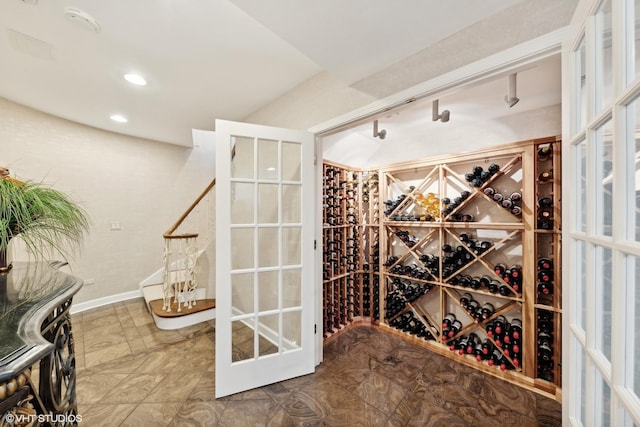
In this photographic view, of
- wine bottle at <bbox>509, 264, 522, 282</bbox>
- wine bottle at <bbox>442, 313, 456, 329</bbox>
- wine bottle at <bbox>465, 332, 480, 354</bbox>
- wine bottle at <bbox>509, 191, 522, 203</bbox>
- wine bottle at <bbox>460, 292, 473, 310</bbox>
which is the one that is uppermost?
wine bottle at <bbox>509, 191, 522, 203</bbox>

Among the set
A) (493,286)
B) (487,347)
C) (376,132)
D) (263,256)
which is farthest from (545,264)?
(263,256)

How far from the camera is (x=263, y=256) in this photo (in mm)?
1882

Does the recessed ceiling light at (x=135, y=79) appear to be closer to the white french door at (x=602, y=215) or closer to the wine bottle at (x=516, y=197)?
the white french door at (x=602, y=215)

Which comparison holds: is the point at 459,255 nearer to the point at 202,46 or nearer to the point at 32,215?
the point at 202,46

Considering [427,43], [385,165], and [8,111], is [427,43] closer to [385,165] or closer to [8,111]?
[385,165]

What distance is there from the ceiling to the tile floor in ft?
7.44

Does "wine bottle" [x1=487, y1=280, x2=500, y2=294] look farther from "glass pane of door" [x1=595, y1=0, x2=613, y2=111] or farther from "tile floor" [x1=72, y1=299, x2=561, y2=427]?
"glass pane of door" [x1=595, y1=0, x2=613, y2=111]

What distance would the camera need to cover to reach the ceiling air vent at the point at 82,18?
141cm

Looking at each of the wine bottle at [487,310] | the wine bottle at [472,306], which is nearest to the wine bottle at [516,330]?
the wine bottle at [487,310]

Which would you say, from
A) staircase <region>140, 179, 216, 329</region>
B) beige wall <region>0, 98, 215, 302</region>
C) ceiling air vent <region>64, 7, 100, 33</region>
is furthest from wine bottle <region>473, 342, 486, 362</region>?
beige wall <region>0, 98, 215, 302</region>

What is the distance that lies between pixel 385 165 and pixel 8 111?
173 inches

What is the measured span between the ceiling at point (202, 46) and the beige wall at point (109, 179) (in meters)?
0.48

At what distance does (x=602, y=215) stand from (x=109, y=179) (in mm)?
4942

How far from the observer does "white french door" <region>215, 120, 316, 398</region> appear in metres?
1.74
